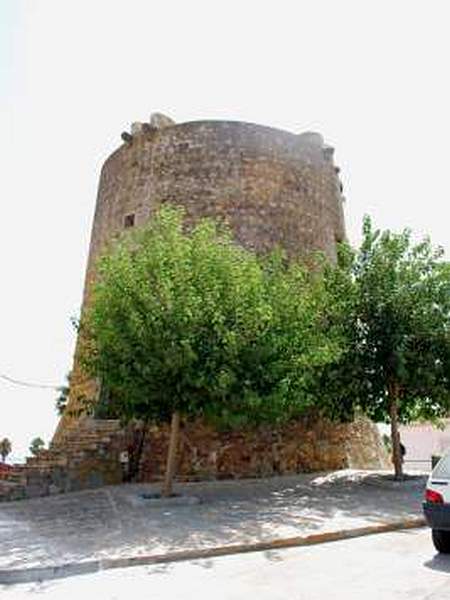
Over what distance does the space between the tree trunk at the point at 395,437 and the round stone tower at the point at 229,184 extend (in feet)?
18.0

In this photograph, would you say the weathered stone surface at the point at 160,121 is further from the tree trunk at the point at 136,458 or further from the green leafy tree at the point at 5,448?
the green leafy tree at the point at 5,448

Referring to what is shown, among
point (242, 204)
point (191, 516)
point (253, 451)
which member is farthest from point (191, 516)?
point (242, 204)

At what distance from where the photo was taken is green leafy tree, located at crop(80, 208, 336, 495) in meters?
11.1

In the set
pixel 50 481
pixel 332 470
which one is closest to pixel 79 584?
pixel 50 481

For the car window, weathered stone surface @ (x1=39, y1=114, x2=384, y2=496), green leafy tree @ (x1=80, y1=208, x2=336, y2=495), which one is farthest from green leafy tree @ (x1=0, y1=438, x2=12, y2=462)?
the car window

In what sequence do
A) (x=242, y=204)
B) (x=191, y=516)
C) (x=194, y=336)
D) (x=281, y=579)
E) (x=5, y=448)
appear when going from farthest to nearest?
1. (x=5, y=448)
2. (x=242, y=204)
3. (x=194, y=336)
4. (x=191, y=516)
5. (x=281, y=579)

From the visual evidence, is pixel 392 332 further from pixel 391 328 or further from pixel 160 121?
pixel 160 121

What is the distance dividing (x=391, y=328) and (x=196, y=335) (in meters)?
5.34

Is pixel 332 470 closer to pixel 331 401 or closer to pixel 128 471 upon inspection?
pixel 331 401

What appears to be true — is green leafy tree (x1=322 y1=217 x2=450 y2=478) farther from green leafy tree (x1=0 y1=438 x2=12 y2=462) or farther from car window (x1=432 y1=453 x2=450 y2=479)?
green leafy tree (x1=0 y1=438 x2=12 y2=462)

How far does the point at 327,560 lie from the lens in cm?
677

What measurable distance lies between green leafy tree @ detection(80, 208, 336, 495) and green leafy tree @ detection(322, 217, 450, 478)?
2247 mm

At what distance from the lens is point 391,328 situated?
1438 cm

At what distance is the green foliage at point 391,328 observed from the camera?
14.3 meters
